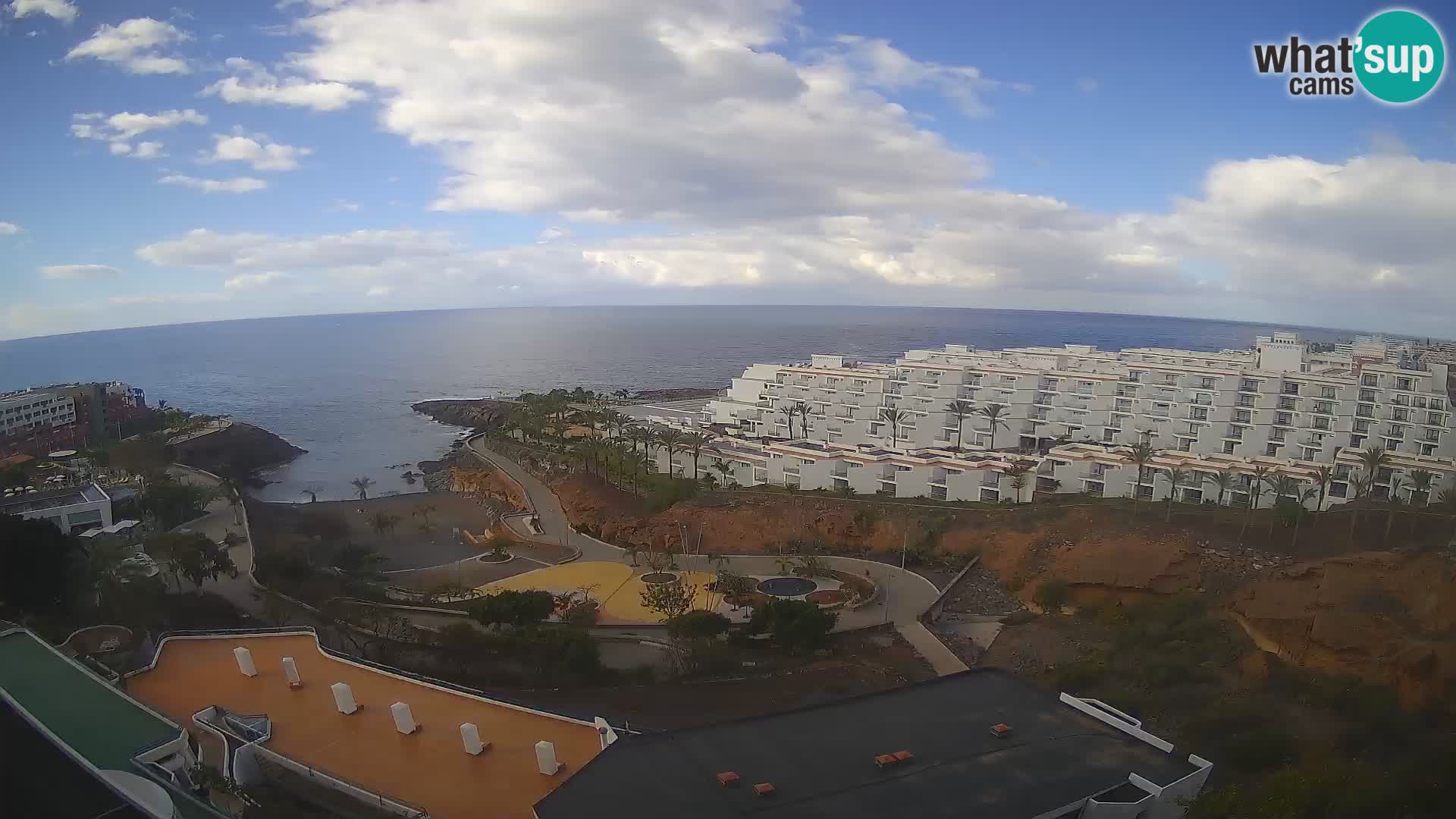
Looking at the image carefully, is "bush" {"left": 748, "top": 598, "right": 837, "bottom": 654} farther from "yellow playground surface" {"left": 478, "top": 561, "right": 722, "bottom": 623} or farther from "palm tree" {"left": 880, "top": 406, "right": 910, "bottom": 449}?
"palm tree" {"left": 880, "top": 406, "right": 910, "bottom": 449}

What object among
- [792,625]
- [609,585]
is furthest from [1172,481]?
[609,585]

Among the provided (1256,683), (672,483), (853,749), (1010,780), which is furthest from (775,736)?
(672,483)

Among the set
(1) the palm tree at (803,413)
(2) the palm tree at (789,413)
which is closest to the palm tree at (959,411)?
(1) the palm tree at (803,413)

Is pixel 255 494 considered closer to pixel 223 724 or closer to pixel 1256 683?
pixel 223 724

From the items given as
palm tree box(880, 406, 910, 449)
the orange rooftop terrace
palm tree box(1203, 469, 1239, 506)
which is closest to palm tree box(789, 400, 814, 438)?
palm tree box(880, 406, 910, 449)

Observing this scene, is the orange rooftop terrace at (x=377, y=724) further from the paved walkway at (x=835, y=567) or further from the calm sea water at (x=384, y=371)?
the calm sea water at (x=384, y=371)

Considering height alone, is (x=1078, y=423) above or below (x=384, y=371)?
below

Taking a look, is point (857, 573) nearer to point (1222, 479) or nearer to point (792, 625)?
point (792, 625)
